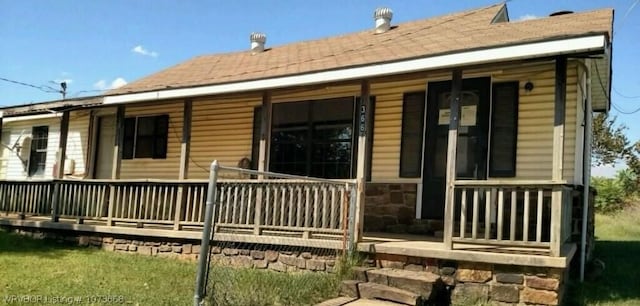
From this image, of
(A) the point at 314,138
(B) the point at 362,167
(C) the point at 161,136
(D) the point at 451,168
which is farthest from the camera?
(C) the point at 161,136

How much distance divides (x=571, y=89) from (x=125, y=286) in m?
6.27

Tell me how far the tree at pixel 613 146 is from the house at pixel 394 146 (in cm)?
1624

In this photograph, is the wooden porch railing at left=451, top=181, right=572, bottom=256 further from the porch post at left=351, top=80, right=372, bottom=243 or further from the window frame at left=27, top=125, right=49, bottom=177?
the window frame at left=27, top=125, right=49, bottom=177

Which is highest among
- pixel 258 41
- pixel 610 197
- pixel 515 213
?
pixel 258 41

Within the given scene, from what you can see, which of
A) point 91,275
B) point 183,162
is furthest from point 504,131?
point 91,275

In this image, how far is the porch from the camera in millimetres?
5656

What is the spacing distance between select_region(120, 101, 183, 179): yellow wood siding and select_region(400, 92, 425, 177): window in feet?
16.3

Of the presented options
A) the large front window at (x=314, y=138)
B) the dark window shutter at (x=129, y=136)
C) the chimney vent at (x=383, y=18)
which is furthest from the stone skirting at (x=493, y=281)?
the dark window shutter at (x=129, y=136)

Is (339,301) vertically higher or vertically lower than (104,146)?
lower

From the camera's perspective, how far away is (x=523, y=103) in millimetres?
7484

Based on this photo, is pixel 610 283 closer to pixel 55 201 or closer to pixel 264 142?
pixel 264 142

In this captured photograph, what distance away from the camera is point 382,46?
8.79 m

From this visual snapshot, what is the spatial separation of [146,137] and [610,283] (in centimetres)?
919

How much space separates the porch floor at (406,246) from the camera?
5430mm
